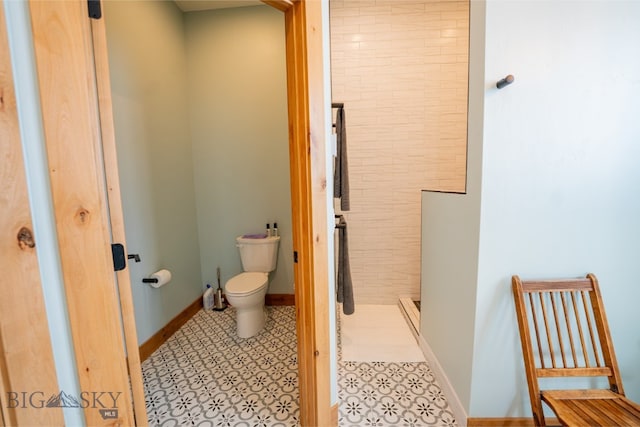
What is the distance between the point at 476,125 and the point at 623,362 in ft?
4.61

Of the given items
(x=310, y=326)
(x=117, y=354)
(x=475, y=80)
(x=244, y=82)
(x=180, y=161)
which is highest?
(x=244, y=82)

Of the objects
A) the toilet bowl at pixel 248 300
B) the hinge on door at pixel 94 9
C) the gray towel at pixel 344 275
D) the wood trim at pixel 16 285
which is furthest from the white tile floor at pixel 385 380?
the hinge on door at pixel 94 9

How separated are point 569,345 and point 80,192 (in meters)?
2.17

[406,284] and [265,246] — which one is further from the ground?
[265,246]

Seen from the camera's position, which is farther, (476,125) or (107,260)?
(476,125)

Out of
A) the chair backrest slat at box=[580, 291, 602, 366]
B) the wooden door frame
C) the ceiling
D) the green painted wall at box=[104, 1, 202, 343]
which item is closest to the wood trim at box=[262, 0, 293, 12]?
the wooden door frame

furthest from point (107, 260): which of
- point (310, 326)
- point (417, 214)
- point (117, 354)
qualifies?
point (417, 214)

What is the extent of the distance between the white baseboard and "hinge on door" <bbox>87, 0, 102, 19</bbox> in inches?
90.5

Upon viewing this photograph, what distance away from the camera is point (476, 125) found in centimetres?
124

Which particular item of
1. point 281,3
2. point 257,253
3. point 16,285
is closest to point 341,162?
point 281,3

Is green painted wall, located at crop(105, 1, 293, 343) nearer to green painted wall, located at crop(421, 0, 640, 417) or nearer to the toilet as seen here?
the toilet

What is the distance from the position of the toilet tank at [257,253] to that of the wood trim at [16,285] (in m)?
1.74

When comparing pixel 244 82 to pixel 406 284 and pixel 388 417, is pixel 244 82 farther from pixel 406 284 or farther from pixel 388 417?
pixel 388 417

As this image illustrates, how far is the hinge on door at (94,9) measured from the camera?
849 millimetres
